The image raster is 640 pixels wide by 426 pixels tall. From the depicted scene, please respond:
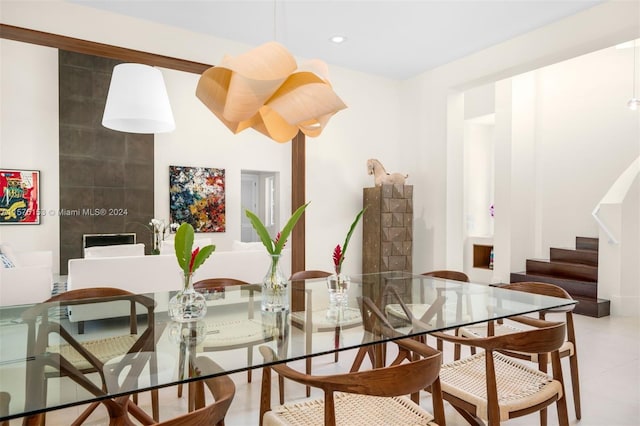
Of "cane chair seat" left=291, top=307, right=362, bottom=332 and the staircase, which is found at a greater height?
"cane chair seat" left=291, top=307, right=362, bottom=332

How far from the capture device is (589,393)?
2695mm

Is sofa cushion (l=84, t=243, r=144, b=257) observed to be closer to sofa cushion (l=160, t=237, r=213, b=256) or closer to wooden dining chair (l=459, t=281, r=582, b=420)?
sofa cushion (l=160, t=237, r=213, b=256)

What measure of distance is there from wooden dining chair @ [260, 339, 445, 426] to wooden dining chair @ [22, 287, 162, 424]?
457 millimetres

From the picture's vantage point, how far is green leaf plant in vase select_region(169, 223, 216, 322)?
1.74m

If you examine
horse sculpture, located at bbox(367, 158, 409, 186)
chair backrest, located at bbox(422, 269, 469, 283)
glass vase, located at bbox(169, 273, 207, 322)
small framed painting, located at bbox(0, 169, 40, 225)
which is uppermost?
horse sculpture, located at bbox(367, 158, 409, 186)

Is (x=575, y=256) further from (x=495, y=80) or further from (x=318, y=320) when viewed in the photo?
(x=318, y=320)

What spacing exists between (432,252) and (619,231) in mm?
2062

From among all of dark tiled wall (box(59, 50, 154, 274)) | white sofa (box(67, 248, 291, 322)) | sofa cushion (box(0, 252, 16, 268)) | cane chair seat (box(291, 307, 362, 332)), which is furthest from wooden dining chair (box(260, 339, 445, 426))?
dark tiled wall (box(59, 50, 154, 274))

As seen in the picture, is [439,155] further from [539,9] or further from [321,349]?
[321,349]

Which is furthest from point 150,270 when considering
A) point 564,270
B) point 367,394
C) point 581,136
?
point 581,136

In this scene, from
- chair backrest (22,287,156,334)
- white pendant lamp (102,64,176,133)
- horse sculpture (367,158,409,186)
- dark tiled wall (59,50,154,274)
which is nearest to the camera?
chair backrest (22,287,156,334)

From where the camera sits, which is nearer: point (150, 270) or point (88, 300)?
point (88, 300)

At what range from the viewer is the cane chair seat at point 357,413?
1.48 m

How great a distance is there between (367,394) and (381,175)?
407 centimetres
